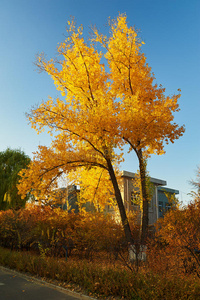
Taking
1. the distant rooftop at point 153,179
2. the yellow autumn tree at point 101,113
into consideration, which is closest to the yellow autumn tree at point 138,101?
the yellow autumn tree at point 101,113

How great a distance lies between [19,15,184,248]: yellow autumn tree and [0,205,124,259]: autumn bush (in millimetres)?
1153

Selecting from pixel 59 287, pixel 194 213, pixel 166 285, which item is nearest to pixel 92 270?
pixel 59 287

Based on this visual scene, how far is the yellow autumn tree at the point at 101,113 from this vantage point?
13.9 meters

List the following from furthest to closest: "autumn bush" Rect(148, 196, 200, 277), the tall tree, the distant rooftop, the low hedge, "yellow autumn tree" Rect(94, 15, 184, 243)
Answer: the tall tree
the distant rooftop
"yellow autumn tree" Rect(94, 15, 184, 243)
"autumn bush" Rect(148, 196, 200, 277)
the low hedge

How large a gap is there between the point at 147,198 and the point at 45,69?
30.3 ft

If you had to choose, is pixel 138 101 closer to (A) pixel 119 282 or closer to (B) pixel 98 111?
(B) pixel 98 111

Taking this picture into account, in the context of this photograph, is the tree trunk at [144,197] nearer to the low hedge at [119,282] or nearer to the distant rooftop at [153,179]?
the low hedge at [119,282]

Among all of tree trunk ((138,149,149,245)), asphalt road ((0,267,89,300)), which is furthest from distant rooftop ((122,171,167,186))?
asphalt road ((0,267,89,300))

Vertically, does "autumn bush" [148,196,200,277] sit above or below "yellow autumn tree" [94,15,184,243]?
below

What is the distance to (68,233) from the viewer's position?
601 inches

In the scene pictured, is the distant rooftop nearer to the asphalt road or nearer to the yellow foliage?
the yellow foliage

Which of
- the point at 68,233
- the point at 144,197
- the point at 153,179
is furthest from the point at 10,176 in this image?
the point at 144,197

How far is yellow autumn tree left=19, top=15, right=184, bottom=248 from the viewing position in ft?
45.5

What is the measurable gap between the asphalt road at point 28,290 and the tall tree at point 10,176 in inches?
737
